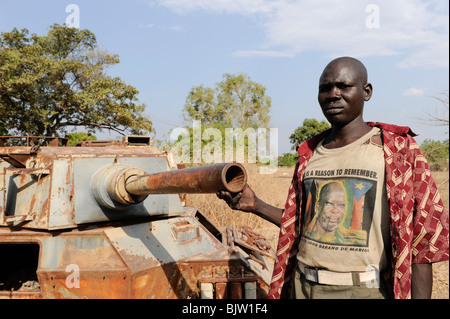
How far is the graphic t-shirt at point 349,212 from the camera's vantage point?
2088 millimetres

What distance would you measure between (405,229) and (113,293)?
7.92ft

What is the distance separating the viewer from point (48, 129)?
59.7ft

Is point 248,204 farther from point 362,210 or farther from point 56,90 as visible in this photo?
point 56,90

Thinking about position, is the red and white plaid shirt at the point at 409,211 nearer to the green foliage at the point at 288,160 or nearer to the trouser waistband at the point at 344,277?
the trouser waistband at the point at 344,277

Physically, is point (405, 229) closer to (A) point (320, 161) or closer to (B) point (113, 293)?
(A) point (320, 161)

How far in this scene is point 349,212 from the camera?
2.15 m

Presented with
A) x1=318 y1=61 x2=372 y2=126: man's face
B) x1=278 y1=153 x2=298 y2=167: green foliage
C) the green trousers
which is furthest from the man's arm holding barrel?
x1=278 y1=153 x2=298 y2=167: green foliage

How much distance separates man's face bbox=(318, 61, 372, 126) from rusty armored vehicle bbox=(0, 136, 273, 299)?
1.38 metres

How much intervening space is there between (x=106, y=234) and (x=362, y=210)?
7.81ft

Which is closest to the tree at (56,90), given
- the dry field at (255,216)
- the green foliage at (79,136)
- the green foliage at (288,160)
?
the green foliage at (79,136)

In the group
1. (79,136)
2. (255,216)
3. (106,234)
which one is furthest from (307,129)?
(106,234)

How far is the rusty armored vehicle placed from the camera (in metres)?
3.42

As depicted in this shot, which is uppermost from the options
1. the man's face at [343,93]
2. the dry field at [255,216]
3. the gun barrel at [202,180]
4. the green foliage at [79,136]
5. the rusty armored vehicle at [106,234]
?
the green foliage at [79,136]
